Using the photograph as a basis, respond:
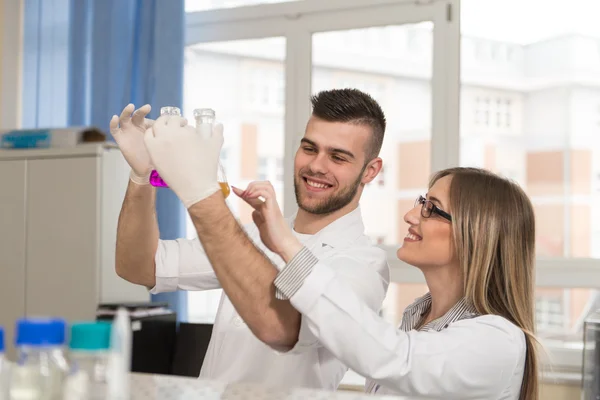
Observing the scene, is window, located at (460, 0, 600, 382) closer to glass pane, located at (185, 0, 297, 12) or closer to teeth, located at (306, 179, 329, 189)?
glass pane, located at (185, 0, 297, 12)

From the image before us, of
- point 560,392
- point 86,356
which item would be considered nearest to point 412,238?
point 86,356

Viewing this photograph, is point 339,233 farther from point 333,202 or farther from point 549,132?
point 549,132

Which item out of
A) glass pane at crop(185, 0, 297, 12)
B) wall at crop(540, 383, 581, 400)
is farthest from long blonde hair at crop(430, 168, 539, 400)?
glass pane at crop(185, 0, 297, 12)

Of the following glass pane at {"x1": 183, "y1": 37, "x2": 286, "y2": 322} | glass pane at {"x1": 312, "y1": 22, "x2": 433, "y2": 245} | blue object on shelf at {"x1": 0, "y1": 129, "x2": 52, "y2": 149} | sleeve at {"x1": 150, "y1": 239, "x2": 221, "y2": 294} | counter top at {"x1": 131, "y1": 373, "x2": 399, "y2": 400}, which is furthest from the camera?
glass pane at {"x1": 183, "y1": 37, "x2": 286, "y2": 322}

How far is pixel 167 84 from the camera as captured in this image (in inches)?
148

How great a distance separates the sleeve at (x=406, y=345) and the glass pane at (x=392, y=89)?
82.8 inches

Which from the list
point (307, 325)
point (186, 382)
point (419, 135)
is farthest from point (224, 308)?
point (419, 135)

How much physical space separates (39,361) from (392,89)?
297 centimetres

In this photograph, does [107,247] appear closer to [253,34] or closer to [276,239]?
[253,34]

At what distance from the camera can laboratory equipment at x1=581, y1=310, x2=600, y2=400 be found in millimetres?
2656

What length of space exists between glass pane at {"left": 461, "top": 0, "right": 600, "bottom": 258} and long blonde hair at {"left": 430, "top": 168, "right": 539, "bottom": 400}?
1.77 metres

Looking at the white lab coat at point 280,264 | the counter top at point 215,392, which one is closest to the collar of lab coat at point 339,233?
the white lab coat at point 280,264

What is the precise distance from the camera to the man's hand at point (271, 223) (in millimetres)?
1406

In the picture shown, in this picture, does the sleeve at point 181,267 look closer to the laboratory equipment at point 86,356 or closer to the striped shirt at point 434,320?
the striped shirt at point 434,320
